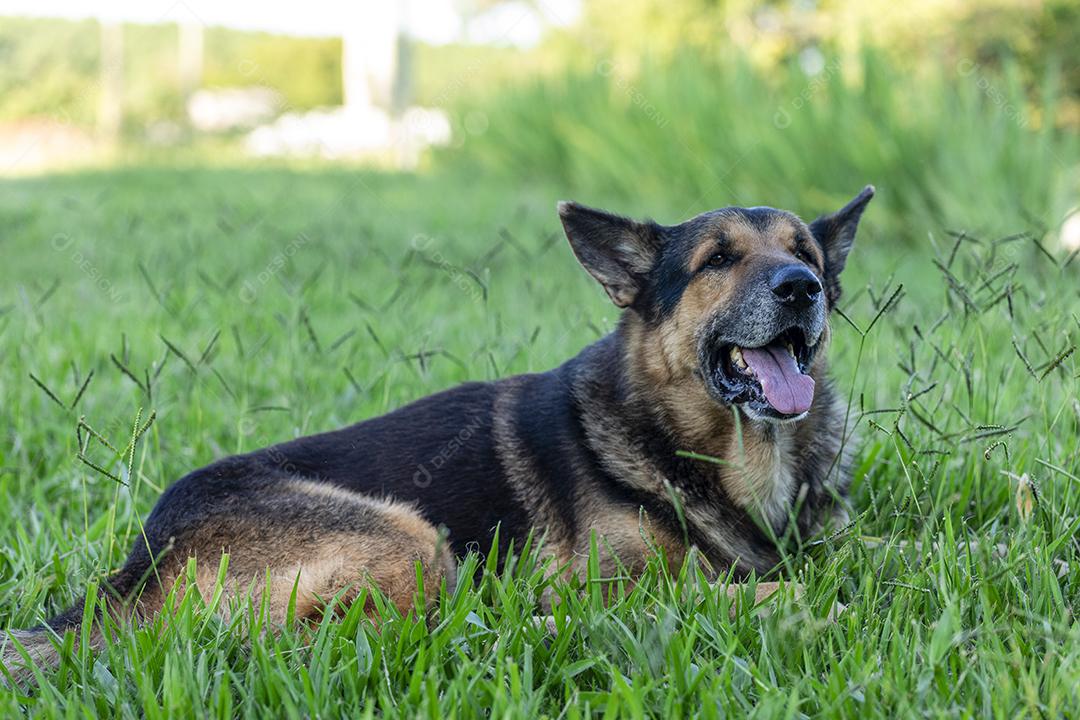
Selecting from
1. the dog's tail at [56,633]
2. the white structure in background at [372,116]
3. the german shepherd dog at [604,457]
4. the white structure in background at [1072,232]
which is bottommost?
the dog's tail at [56,633]

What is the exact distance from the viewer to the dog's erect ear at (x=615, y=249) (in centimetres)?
342

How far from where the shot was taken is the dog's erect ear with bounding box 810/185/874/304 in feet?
11.8

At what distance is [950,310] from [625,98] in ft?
30.9

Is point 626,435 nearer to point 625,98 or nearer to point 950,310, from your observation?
point 950,310

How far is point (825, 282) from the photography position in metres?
3.59

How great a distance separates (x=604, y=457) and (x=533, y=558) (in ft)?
1.56

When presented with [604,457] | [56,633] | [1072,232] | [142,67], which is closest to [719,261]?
[604,457]

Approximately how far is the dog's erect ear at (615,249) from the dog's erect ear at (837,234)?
61 cm

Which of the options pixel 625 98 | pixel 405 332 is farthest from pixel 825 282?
pixel 625 98

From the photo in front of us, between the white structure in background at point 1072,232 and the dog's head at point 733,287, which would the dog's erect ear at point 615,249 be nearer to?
the dog's head at point 733,287

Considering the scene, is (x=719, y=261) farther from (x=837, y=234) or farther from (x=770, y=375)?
(x=837, y=234)

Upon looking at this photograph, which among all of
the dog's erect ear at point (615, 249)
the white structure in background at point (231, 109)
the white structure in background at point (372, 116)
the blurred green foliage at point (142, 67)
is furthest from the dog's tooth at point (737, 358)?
the white structure in background at point (231, 109)

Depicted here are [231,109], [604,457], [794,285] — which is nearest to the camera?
[794,285]

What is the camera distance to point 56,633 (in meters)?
2.55
